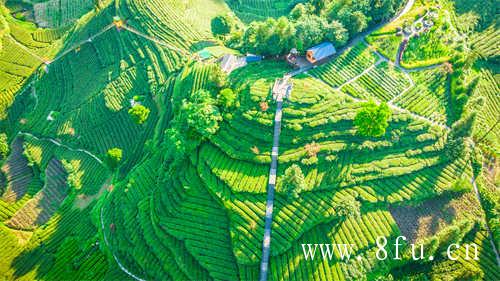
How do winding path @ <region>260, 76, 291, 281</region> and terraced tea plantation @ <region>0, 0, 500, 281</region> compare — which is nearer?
winding path @ <region>260, 76, 291, 281</region>

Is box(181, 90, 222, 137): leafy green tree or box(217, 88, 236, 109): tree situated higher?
box(217, 88, 236, 109): tree

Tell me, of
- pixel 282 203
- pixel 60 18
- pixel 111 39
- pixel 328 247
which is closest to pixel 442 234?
pixel 328 247

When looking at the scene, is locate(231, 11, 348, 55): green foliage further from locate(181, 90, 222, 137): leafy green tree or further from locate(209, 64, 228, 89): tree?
locate(181, 90, 222, 137): leafy green tree

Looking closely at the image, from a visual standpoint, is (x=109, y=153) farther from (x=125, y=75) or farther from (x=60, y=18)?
(x=60, y=18)

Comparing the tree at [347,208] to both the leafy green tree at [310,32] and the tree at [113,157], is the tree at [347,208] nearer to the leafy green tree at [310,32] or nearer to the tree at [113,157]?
the leafy green tree at [310,32]

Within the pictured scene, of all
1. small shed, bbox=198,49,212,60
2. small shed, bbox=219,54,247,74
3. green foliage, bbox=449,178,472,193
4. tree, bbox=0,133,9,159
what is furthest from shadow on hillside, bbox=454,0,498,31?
tree, bbox=0,133,9,159

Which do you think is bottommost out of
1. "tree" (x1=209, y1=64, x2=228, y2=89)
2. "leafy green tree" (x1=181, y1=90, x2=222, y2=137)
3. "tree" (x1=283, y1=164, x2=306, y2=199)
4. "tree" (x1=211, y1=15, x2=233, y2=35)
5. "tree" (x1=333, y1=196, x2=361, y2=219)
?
"tree" (x1=333, y1=196, x2=361, y2=219)
